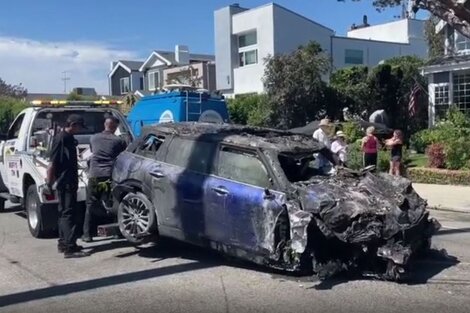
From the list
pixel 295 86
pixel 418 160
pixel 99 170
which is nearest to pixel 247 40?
pixel 295 86

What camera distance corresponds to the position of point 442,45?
122ft

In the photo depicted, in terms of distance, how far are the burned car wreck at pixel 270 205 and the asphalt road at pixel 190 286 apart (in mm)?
307

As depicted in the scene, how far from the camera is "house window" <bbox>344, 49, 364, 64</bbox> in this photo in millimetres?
47278

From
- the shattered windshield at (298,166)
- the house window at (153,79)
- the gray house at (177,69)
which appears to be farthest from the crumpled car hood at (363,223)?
the house window at (153,79)

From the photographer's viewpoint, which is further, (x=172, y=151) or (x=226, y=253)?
(x=172, y=151)

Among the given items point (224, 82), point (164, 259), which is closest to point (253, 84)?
point (224, 82)

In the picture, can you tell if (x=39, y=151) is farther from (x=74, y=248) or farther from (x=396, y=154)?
(x=396, y=154)

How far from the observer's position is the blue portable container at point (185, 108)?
17.3m

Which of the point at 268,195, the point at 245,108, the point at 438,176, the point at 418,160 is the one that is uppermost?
the point at 245,108

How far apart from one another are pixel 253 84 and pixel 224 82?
10.5 feet

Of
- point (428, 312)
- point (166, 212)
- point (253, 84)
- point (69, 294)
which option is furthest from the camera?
point (253, 84)

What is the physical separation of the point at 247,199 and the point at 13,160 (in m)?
5.15

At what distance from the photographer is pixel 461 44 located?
3042cm

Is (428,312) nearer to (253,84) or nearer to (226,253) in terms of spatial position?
(226,253)
